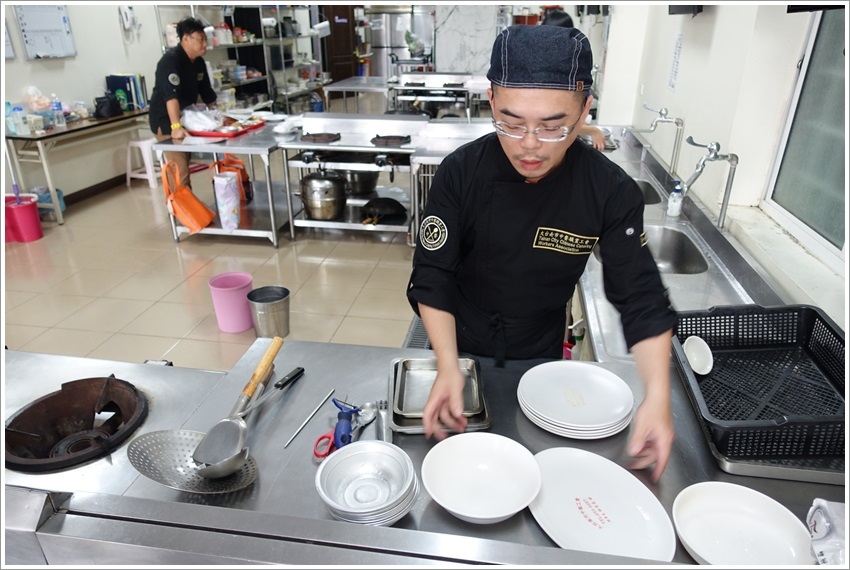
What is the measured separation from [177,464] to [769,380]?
1.39 metres

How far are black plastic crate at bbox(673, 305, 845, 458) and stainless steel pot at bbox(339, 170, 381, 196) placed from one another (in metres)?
4.46

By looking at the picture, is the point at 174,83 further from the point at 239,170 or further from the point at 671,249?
the point at 671,249

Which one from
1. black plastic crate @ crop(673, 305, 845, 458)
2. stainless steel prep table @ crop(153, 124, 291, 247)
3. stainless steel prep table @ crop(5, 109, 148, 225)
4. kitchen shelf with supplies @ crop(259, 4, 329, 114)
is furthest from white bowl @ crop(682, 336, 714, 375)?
kitchen shelf with supplies @ crop(259, 4, 329, 114)

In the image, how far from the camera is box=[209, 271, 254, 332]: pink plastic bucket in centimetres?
336

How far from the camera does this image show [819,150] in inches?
80.8

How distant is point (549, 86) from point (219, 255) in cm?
411

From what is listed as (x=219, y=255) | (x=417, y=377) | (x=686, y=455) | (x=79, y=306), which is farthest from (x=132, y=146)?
(x=686, y=455)

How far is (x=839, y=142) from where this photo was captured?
194cm

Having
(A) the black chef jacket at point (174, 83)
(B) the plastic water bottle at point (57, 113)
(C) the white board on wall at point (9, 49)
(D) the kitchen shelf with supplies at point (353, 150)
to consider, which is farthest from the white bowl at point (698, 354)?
(C) the white board on wall at point (9, 49)

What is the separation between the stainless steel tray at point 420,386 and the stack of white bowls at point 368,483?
5.6 inches

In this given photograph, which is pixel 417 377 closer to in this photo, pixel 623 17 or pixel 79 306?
pixel 79 306

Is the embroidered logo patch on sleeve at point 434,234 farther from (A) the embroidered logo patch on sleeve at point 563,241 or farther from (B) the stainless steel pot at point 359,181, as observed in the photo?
(B) the stainless steel pot at point 359,181

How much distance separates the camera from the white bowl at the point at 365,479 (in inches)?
38.0

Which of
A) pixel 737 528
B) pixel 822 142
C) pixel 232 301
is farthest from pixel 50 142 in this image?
pixel 737 528
